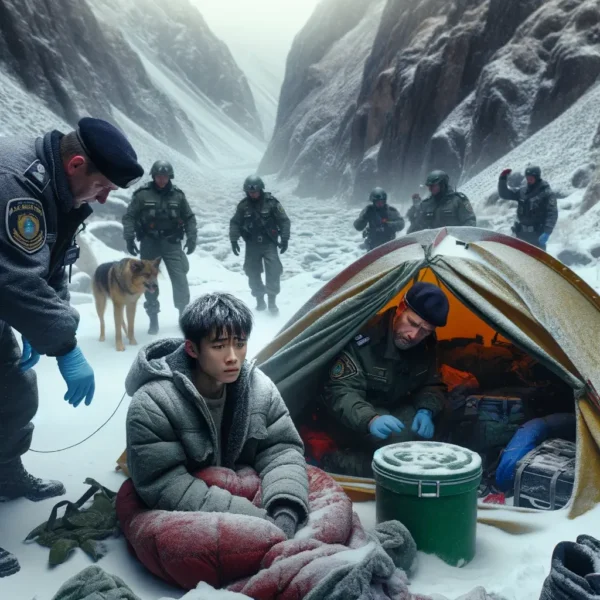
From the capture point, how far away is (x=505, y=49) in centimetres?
1546

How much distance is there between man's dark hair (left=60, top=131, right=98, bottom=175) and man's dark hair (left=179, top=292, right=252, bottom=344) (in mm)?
602

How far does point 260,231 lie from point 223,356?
5.08 metres

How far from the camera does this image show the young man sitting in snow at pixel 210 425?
223 cm

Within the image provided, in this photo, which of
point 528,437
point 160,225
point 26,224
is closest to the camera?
point 26,224

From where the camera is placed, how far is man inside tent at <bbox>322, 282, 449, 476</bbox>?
312 centimetres

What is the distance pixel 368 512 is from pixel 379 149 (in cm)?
1774

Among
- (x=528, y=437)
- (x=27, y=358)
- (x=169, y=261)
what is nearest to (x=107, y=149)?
(x=27, y=358)

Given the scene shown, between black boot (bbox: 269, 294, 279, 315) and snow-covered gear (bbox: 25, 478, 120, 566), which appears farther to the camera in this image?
black boot (bbox: 269, 294, 279, 315)

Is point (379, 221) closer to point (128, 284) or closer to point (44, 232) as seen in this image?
point (128, 284)

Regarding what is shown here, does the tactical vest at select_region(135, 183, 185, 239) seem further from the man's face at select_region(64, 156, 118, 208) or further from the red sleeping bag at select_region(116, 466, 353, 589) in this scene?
the red sleeping bag at select_region(116, 466, 353, 589)

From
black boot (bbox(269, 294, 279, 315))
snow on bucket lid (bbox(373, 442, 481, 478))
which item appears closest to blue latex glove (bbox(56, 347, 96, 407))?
snow on bucket lid (bbox(373, 442, 481, 478))

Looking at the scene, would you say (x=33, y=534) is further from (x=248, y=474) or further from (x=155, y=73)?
(x=155, y=73)

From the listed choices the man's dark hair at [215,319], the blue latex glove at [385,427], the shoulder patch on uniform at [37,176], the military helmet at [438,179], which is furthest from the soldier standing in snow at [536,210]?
the shoulder patch on uniform at [37,176]

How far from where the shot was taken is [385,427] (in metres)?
2.94
